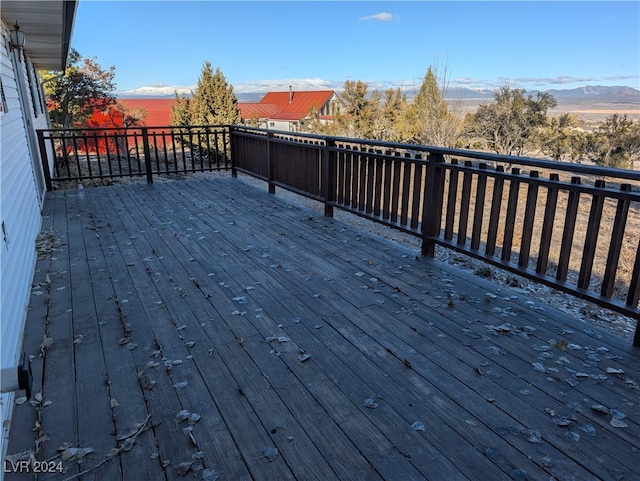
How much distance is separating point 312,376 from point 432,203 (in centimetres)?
201

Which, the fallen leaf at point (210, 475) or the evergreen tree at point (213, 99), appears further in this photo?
the evergreen tree at point (213, 99)

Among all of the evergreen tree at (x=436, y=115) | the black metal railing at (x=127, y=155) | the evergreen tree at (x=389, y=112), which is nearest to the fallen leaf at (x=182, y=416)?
the black metal railing at (x=127, y=155)

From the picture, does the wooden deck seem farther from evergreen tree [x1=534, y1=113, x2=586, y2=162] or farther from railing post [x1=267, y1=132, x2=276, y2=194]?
evergreen tree [x1=534, y1=113, x2=586, y2=162]

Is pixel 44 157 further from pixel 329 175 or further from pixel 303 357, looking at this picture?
pixel 303 357

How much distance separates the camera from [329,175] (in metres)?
4.84

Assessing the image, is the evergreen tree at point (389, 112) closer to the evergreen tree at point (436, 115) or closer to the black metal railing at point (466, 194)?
the evergreen tree at point (436, 115)

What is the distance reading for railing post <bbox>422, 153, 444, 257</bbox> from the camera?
11.1 ft

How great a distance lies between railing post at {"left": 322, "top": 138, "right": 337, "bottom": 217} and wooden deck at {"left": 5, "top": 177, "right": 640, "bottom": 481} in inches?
55.6

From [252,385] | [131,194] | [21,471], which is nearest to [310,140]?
[131,194]

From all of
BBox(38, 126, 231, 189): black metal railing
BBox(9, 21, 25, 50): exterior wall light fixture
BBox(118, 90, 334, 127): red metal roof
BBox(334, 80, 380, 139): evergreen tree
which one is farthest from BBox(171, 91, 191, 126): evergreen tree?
BBox(118, 90, 334, 127): red metal roof

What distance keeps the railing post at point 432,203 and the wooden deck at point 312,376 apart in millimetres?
185

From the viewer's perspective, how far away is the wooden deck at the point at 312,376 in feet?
5.03

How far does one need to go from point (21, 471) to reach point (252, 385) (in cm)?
90

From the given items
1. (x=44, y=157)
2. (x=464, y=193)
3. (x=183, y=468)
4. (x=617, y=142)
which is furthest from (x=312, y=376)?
(x=617, y=142)
